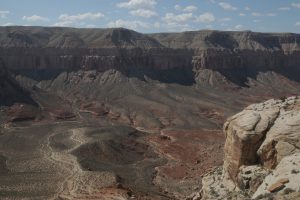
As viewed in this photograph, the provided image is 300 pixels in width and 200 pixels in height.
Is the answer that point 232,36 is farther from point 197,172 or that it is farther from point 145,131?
point 197,172

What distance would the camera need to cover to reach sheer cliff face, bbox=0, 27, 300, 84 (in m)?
144

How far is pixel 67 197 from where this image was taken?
49188 millimetres

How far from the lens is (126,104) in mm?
120625

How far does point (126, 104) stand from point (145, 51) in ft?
112

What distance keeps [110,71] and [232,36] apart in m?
64.9

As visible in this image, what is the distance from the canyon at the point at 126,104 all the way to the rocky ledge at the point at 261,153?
0.97 feet

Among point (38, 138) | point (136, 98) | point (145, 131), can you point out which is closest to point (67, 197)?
point (38, 138)

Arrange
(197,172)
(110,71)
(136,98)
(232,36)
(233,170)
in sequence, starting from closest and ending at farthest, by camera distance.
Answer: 1. (233,170)
2. (197,172)
3. (136,98)
4. (110,71)
5. (232,36)

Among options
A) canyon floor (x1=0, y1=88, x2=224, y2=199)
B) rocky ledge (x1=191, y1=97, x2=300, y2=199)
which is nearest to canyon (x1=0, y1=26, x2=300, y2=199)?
canyon floor (x1=0, y1=88, x2=224, y2=199)

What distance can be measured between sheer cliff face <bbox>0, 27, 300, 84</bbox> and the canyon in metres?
0.36

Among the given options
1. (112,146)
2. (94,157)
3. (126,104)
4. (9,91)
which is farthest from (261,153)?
(126,104)

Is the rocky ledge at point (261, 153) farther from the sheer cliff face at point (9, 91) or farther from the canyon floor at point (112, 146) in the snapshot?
the sheer cliff face at point (9, 91)

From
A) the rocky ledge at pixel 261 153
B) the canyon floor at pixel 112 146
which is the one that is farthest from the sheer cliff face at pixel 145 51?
the rocky ledge at pixel 261 153

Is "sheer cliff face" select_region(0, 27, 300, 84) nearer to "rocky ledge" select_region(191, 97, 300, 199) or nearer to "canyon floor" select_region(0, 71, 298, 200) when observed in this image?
"canyon floor" select_region(0, 71, 298, 200)
